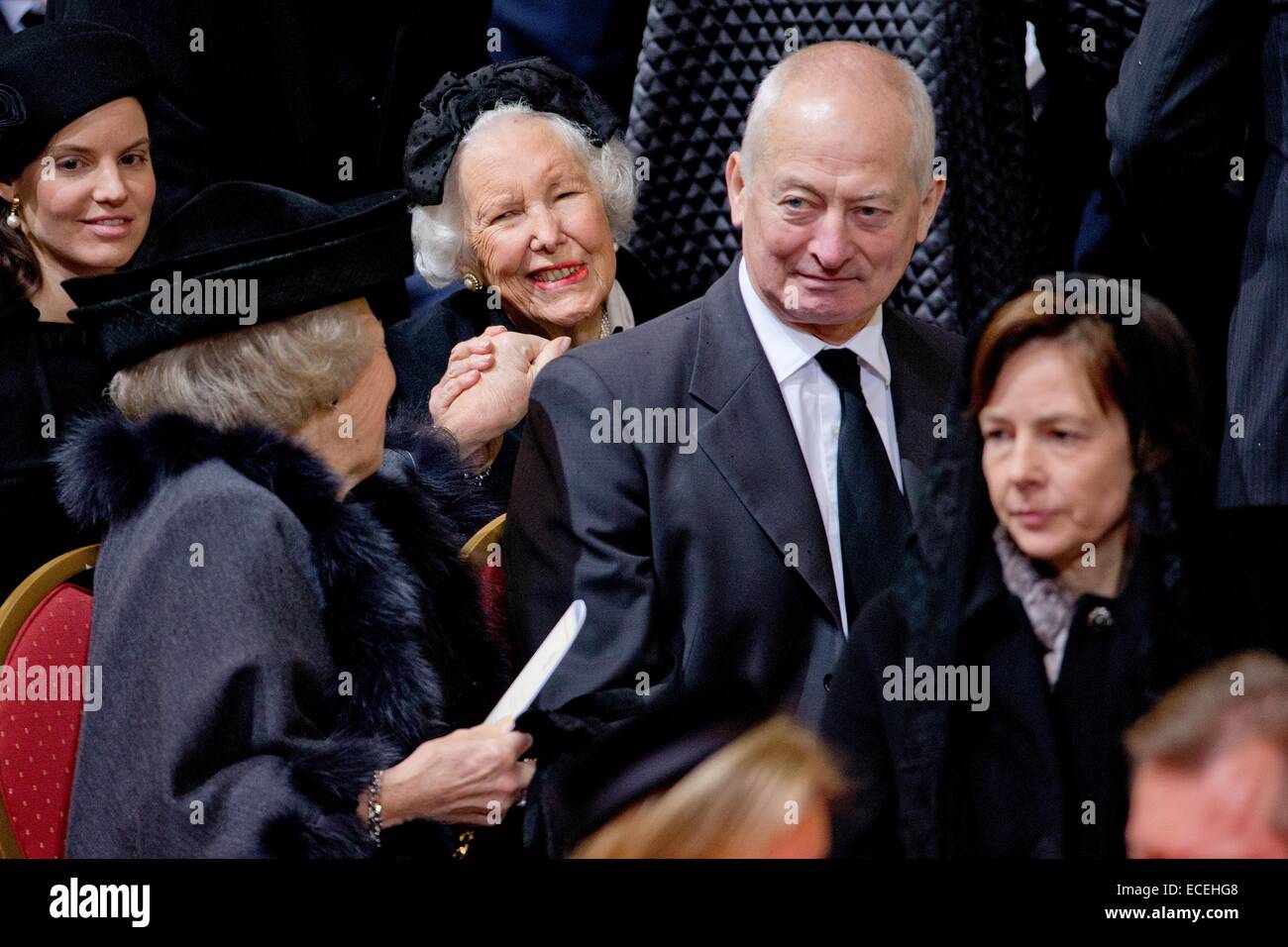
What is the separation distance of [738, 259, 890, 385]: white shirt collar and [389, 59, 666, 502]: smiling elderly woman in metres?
0.68

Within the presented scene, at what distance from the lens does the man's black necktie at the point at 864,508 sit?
256 cm

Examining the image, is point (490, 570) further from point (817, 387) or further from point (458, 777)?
point (817, 387)

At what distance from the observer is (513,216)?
337cm

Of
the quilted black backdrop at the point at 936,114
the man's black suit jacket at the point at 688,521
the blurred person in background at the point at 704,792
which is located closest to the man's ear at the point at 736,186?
the man's black suit jacket at the point at 688,521

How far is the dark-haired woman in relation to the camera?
7.30ft

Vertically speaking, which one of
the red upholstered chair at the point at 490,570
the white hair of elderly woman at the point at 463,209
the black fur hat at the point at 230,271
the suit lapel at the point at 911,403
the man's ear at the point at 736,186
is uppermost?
the white hair of elderly woman at the point at 463,209

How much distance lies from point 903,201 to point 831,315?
187 millimetres

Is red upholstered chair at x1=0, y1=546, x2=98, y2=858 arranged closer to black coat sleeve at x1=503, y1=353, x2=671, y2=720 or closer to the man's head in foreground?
black coat sleeve at x1=503, y1=353, x2=671, y2=720

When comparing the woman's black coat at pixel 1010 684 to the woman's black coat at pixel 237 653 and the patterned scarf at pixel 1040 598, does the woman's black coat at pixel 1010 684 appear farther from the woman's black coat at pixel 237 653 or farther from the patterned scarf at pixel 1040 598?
the woman's black coat at pixel 237 653

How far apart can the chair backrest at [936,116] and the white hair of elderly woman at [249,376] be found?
912 mm

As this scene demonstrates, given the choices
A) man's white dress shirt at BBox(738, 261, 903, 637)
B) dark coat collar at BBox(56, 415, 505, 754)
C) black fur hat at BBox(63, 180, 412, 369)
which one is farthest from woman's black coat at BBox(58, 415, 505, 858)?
man's white dress shirt at BBox(738, 261, 903, 637)

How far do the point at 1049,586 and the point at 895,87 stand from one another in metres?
0.77

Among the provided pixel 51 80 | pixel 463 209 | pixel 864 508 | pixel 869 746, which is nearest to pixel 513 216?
pixel 463 209
